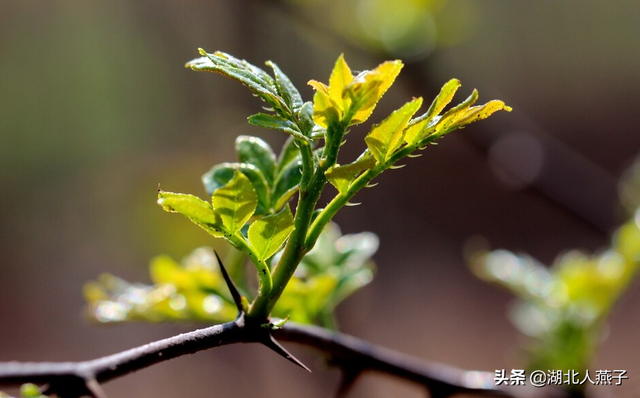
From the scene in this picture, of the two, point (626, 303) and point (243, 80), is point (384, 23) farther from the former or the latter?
point (626, 303)

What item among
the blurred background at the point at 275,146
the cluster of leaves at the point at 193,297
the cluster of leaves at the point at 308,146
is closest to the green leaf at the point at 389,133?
the cluster of leaves at the point at 308,146

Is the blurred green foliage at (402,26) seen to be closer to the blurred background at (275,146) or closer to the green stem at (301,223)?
→ the blurred background at (275,146)

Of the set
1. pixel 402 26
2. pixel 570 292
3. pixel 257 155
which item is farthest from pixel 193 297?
pixel 402 26

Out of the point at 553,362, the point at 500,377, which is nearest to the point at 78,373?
the point at 500,377

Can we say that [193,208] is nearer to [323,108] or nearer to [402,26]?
[323,108]

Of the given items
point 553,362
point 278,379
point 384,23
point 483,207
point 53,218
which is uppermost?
point 483,207
